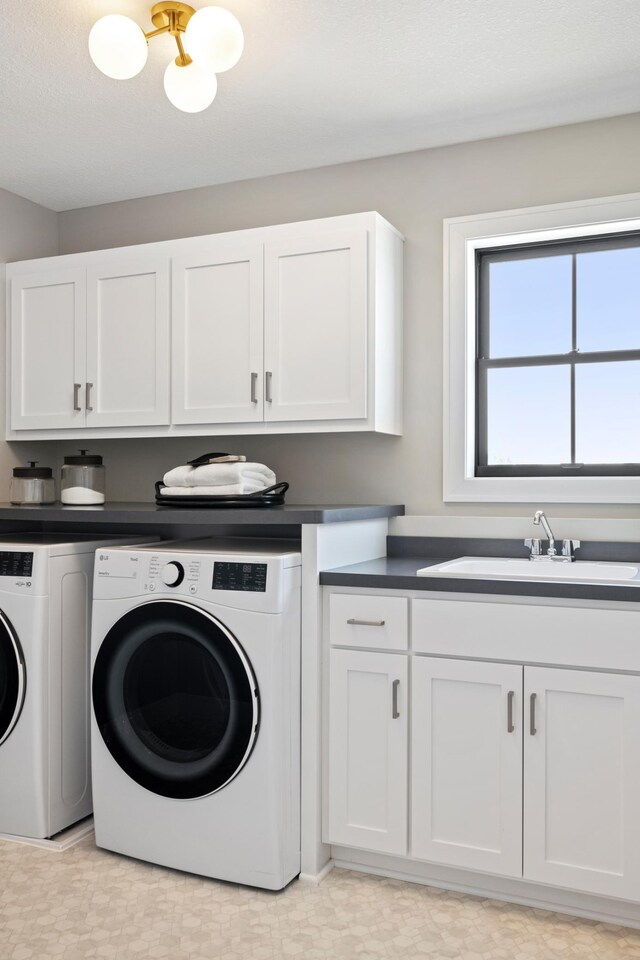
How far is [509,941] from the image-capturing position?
200 cm

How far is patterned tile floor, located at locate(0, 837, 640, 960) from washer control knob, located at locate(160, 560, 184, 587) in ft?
2.85

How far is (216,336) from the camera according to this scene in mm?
2959

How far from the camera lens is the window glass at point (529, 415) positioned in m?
2.88

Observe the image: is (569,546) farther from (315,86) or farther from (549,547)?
(315,86)

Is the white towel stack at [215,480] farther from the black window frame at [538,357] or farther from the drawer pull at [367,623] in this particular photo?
the black window frame at [538,357]

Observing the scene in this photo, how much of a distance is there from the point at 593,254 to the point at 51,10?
6.22 ft

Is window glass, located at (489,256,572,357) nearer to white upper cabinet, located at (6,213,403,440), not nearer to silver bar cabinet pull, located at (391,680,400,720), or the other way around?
white upper cabinet, located at (6,213,403,440)

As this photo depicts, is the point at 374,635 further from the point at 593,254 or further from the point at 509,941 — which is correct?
the point at 593,254

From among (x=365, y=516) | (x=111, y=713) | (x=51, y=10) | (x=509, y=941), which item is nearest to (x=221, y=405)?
(x=365, y=516)

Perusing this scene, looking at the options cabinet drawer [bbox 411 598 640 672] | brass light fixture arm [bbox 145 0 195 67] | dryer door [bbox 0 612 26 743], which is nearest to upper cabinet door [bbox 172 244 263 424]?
brass light fixture arm [bbox 145 0 195 67]

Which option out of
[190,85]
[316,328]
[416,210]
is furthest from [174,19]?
[416,210]

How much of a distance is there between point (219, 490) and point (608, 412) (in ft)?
4.59

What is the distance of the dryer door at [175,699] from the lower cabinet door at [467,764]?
0.48 metres

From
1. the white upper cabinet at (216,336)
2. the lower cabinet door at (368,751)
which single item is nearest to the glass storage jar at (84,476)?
the white upper cabinet at (216,336)
